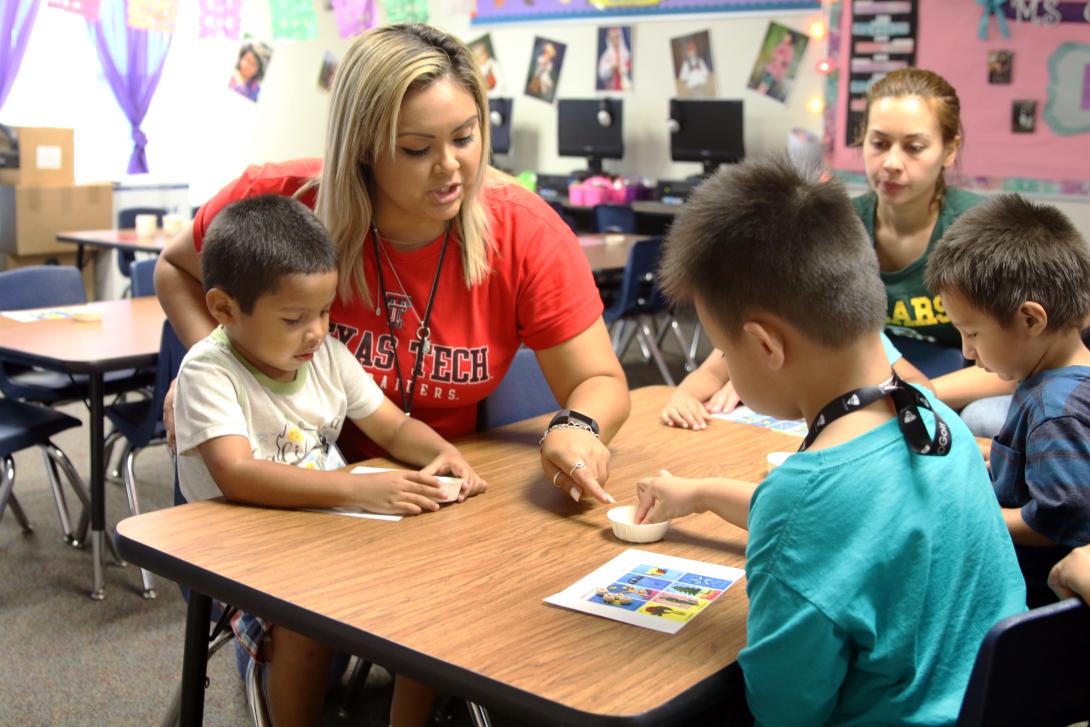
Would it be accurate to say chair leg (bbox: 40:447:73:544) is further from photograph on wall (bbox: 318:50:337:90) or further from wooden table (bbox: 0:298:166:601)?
photograph on wall (bbox: 318:50:337:90)

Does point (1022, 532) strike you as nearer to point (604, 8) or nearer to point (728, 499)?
point (728, 499)

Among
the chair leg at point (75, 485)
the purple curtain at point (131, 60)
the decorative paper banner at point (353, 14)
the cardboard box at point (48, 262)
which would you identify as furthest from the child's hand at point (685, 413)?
the decorative paper banner at point (353, 14)

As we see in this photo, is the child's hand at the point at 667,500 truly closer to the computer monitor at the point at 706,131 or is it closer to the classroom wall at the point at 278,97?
the computer monitor at the point at 706,131

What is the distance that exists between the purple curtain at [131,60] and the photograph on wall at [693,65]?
12.1ft

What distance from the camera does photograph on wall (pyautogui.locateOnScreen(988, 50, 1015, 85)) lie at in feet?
20.9

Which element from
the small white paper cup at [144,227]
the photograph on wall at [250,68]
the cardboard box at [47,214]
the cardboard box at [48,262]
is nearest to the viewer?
the small white paper cup at [144,227]

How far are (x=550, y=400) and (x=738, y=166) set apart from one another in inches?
46.6

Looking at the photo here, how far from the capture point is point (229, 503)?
5.67 ft

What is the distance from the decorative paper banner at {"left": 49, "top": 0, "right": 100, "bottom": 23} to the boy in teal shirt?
7033 millimetres

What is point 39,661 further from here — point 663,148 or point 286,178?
point 663,148

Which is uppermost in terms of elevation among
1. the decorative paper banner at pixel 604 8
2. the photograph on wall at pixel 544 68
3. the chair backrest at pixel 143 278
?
the decorative paper banner at pixel 604 8

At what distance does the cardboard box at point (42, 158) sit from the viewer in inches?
265

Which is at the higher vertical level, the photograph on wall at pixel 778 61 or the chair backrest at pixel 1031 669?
the photograph on wall at pixel 778 61

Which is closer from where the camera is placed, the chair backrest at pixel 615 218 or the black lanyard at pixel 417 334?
the black lanyard at pixel 417 334
